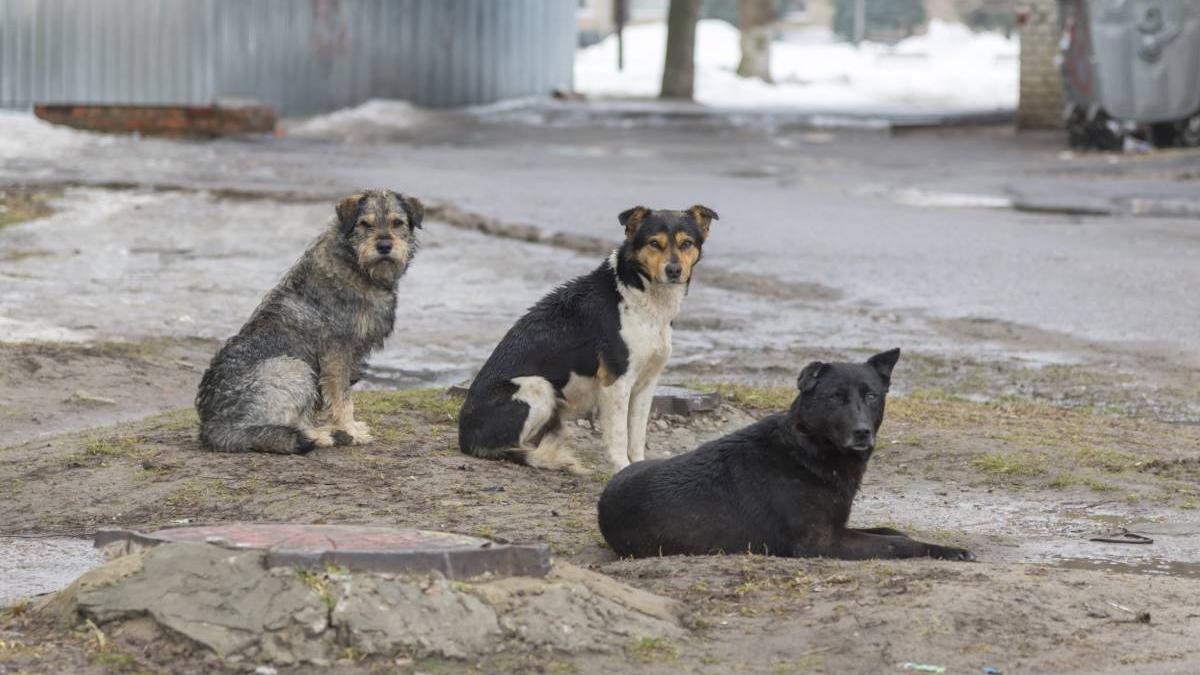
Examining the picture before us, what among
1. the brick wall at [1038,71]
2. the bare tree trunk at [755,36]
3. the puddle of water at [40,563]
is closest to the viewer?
the puddle of water at [40,563]

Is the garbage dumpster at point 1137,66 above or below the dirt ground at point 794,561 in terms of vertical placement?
above

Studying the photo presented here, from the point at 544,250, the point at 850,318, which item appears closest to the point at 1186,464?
the point at 850,318

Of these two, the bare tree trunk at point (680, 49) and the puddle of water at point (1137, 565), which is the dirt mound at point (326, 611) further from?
Result: the bare tree trunk at point (680, 49)

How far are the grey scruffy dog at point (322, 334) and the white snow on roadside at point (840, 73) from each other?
98.6 ft

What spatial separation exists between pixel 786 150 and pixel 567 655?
2392 centimetres

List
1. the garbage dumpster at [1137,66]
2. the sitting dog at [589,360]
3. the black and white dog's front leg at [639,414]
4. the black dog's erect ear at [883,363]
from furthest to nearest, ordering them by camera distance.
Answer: the garbage dumpster at [1137,66] → the black and white dog's front leg at [639,414] → the sitting dog at [589,360] → the black dog's erect ear at [883,363]

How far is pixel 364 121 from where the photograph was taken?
31969 mm

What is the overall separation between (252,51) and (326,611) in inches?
960

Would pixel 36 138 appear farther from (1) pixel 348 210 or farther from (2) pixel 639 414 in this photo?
(2) pixel 639 414

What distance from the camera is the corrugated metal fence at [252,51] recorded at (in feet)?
89.1

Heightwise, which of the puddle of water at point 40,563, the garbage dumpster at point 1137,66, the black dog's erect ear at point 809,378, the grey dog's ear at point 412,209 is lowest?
the puddle of water at point 40,563

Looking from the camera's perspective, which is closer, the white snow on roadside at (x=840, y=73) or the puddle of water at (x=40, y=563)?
the puddle of water at (x=40, y=563)

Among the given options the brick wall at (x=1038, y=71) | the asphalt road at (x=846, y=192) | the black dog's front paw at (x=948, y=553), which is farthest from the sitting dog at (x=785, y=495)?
the brick wall at (x=1038, y=71)

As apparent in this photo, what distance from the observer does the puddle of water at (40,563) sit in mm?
6652
